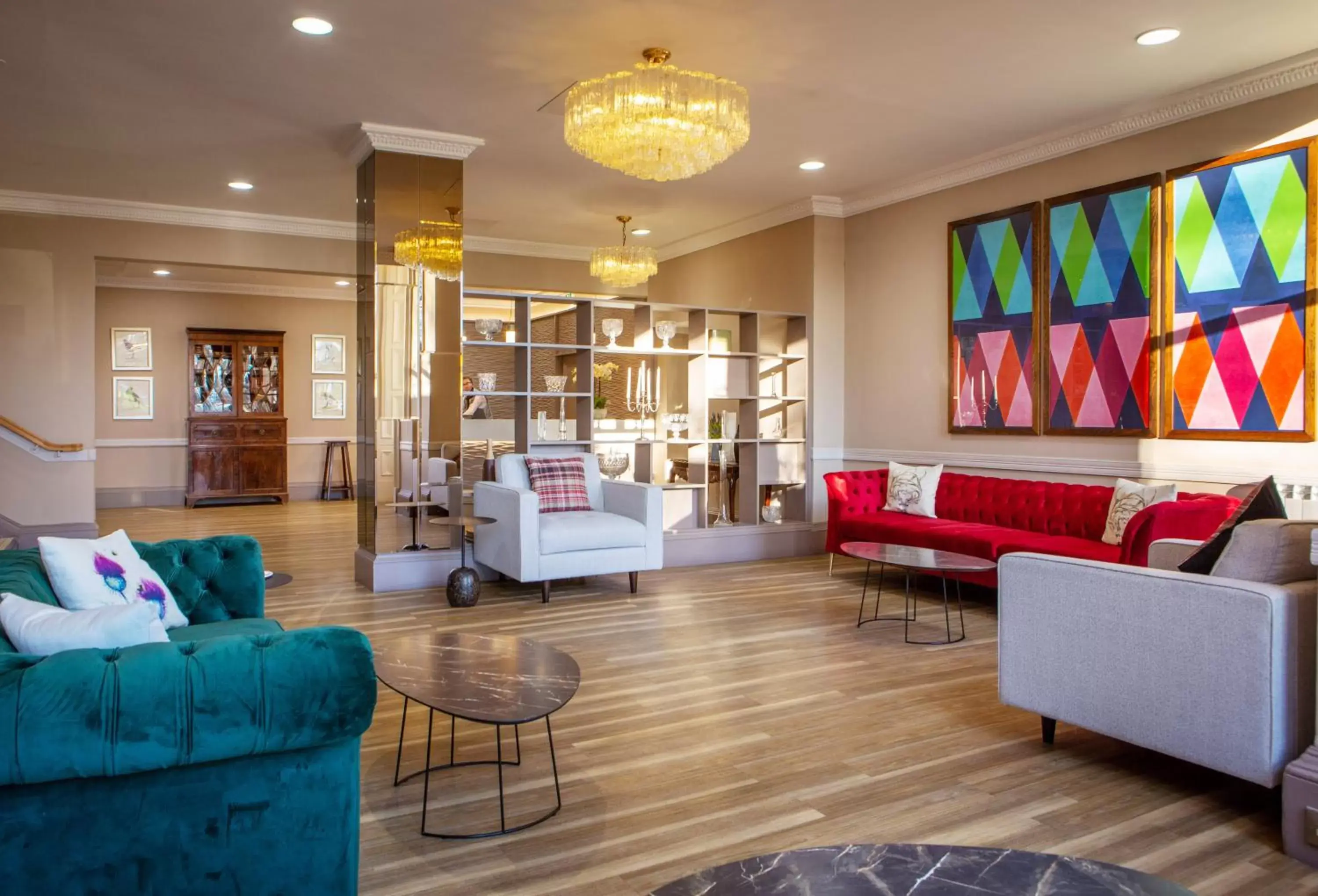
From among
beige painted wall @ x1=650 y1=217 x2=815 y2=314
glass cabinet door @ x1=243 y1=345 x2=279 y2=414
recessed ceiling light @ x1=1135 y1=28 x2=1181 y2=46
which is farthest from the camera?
glass cabinet door @ x1=243 y1=345 x2=279 y2=414

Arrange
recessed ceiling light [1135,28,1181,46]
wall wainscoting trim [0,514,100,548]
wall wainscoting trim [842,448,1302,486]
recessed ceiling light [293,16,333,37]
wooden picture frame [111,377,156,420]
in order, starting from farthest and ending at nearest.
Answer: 1. wooden picture frame [111,377,156,420]
2. wall wainscoting trim [0,514,100,548]
3. wall wainscoting trim [842,448,1302,486]
4. recessed ceiling light [1135,28,1181,46]
5. recessed ceiling light [293,16,333,37]

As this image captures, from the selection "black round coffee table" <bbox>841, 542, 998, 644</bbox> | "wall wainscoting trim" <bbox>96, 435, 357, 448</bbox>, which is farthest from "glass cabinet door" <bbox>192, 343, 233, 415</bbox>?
"black round coffee table" <bbox>841, 542, 998, 644</bbox>

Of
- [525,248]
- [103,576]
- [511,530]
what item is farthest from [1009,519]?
[525,248]

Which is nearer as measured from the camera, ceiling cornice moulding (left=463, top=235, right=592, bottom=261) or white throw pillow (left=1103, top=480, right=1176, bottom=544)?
white throw pillow (left=1103, top=480, right=1176, bottom=544)

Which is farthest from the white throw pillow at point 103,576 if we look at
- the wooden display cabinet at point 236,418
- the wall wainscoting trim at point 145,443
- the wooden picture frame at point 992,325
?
the wooden display cabinet at point 236,418

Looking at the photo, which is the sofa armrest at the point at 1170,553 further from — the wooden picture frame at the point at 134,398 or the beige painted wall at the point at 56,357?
the wooden picture frame at the point at 134,398

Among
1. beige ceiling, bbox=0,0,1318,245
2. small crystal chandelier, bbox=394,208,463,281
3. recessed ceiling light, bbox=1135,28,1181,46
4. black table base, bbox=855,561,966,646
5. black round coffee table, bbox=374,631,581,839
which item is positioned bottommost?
black table base, bbox=855,561,966,646

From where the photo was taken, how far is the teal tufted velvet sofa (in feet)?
5.65

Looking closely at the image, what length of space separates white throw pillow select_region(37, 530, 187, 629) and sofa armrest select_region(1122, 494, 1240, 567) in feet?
13.5

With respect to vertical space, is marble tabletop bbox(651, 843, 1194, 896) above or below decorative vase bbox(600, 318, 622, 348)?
below

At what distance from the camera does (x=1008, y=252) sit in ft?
→ 20.6

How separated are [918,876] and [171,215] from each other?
8.70 m

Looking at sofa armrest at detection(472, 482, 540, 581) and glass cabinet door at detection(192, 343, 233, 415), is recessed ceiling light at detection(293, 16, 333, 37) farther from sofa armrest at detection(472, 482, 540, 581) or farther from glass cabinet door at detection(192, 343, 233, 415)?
glass cabinet door at detection(192, 343, 233, 415)

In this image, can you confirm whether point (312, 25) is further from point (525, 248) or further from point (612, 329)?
point (525, 248)
